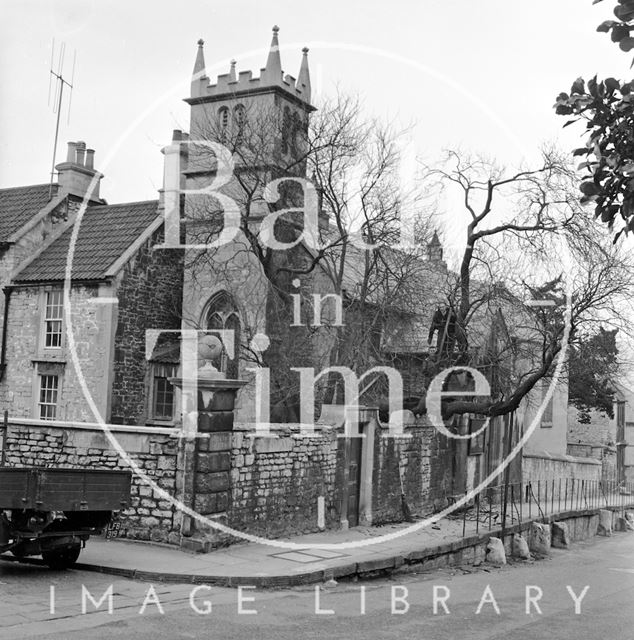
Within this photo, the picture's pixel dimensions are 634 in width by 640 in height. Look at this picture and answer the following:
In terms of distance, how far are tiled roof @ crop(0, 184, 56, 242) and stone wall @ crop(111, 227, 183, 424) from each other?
430cm

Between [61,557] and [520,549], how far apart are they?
36.6 ft

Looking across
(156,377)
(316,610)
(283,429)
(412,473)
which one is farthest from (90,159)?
(316,610)

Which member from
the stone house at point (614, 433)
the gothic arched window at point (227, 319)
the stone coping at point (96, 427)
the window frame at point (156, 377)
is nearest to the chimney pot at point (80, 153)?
the gothic arched window at point (227, 319)

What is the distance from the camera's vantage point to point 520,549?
64.6 feet

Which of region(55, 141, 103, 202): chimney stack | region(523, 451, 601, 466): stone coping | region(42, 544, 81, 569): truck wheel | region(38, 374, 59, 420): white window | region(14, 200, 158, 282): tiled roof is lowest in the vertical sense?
region(42, 544, 81, 569): truck wheel

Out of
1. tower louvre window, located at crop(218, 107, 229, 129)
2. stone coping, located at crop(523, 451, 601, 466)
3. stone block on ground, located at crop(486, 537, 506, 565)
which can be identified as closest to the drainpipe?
tower louvre window, located at crop(218, 107, 229, 129)

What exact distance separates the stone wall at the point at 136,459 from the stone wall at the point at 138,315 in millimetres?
10106

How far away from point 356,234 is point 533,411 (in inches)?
786

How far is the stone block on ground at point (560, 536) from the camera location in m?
22.3

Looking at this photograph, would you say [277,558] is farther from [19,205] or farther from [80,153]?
[80,153]

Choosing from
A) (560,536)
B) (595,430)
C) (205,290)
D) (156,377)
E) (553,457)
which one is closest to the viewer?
(560,536)

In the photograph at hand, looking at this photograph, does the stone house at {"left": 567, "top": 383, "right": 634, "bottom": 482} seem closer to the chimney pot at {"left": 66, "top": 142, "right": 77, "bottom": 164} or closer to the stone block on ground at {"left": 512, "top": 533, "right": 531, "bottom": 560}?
the stone block on ground at {"left": 512, "top": 533, "right": 531, "bottom": 560}

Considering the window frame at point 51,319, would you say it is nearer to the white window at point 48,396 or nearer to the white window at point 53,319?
the white window at point 53,319

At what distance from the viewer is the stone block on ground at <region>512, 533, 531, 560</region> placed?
64.0 feet
